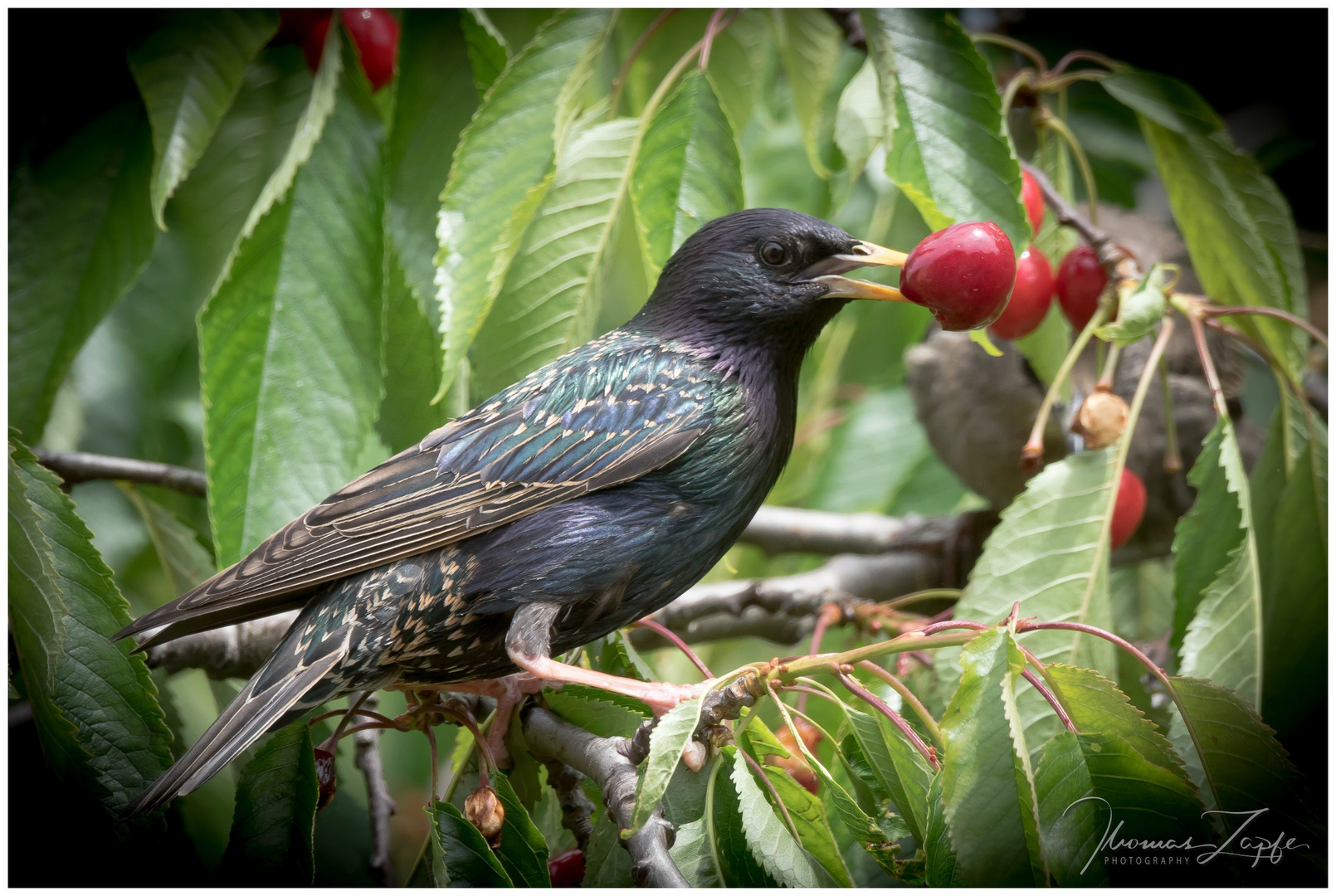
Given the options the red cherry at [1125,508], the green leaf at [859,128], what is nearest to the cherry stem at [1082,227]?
the green leaf at [859,128]

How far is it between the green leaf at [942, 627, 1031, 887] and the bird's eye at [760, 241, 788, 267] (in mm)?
765

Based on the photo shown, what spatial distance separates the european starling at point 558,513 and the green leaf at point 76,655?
0.21m

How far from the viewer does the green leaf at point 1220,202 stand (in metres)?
2.82

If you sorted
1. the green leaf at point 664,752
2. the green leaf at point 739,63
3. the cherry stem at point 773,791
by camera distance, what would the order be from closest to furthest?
the green leaf at point 664,752, the cherry stem at point 773,791, the green leaf at point 739,63

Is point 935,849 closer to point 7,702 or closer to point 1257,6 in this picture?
point 7,702

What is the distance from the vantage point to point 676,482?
1.86 m

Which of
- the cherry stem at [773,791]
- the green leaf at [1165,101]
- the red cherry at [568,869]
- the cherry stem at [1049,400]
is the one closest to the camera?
the cherry stem at [773,791]

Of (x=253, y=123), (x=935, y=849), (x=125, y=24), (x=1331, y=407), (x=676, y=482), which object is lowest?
(x=935, y=849)

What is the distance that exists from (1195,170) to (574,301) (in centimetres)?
168

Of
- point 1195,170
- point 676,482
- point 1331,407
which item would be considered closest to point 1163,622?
point 1331,407

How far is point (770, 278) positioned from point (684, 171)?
51 centimetres

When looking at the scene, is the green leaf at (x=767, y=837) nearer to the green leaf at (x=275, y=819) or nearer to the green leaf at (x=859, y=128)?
the green leaf at (x=275, y=819)

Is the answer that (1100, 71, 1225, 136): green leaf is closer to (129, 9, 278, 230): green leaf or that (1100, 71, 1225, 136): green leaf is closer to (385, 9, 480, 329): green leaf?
(385, 9, 480, 329): green leaf

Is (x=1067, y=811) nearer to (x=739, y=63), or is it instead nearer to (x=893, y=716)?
(x=893, y=716)
